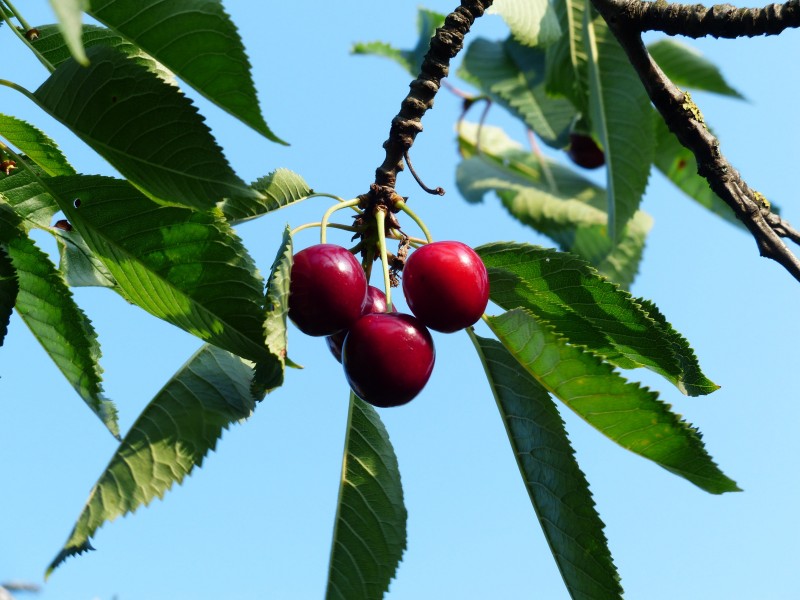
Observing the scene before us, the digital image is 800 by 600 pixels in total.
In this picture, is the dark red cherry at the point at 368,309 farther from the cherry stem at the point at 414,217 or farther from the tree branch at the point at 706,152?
the tree branch at the point at 706,152

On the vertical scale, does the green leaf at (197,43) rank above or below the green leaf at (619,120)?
below

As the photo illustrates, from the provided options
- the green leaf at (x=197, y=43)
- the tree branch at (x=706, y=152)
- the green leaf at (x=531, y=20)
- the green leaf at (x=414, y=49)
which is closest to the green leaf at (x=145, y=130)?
the green leaf at (x=197, y=43)

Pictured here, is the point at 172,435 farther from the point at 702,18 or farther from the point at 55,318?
the point at 702,18

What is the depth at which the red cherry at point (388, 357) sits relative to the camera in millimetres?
1530

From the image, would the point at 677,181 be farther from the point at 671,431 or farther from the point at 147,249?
the point at 147,249

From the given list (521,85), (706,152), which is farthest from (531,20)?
(706,152)

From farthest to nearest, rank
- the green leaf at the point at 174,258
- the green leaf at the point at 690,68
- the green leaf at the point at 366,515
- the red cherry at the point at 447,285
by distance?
the green leaf at the point at 690,68 → the green leaf at the point at 366,515 → the red cherry at the point at 447,285 → the green leaf at the point at 174,258

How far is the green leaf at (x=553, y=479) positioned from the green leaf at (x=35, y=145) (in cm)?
89

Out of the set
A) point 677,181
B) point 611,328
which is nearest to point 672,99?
point 611,328

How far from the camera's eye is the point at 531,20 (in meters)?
2.94

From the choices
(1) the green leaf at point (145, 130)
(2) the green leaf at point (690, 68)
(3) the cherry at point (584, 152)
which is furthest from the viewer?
(3) the cherry at point (584, 152)

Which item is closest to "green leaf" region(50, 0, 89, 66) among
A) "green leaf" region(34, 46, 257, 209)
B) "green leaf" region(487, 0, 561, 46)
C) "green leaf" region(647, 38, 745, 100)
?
"green leaf" region(34, 46, 257, 209)

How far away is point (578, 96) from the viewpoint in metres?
3.23

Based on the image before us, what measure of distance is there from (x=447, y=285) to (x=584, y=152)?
8.75 ft
